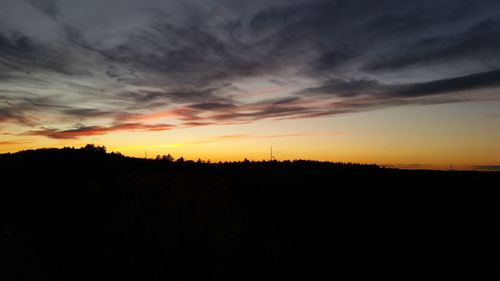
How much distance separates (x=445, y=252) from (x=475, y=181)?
13835mm

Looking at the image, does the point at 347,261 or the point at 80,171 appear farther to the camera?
the point at 80,171

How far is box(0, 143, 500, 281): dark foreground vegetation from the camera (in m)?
13.4

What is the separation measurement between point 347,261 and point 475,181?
1720 centimetres

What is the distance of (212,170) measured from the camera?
80.0 ft

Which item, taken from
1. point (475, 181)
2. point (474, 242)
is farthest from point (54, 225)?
point (475, 181)

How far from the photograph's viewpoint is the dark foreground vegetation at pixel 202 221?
1343cm

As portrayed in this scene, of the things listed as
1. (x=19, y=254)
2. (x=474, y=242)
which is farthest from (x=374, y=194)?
(x=19, y=254)

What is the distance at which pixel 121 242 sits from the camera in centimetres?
1377

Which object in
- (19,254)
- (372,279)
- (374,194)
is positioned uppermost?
(374,194)

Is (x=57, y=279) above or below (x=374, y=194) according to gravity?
below

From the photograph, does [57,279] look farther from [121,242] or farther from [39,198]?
[39,198]

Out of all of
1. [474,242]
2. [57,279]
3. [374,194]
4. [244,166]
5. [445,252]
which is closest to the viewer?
[57,279]

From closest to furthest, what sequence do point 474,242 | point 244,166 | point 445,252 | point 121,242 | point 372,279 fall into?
point 121,242 < point 372,279 < point 445,252 < point 474,242 < point 244,166

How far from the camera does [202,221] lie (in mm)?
14547
